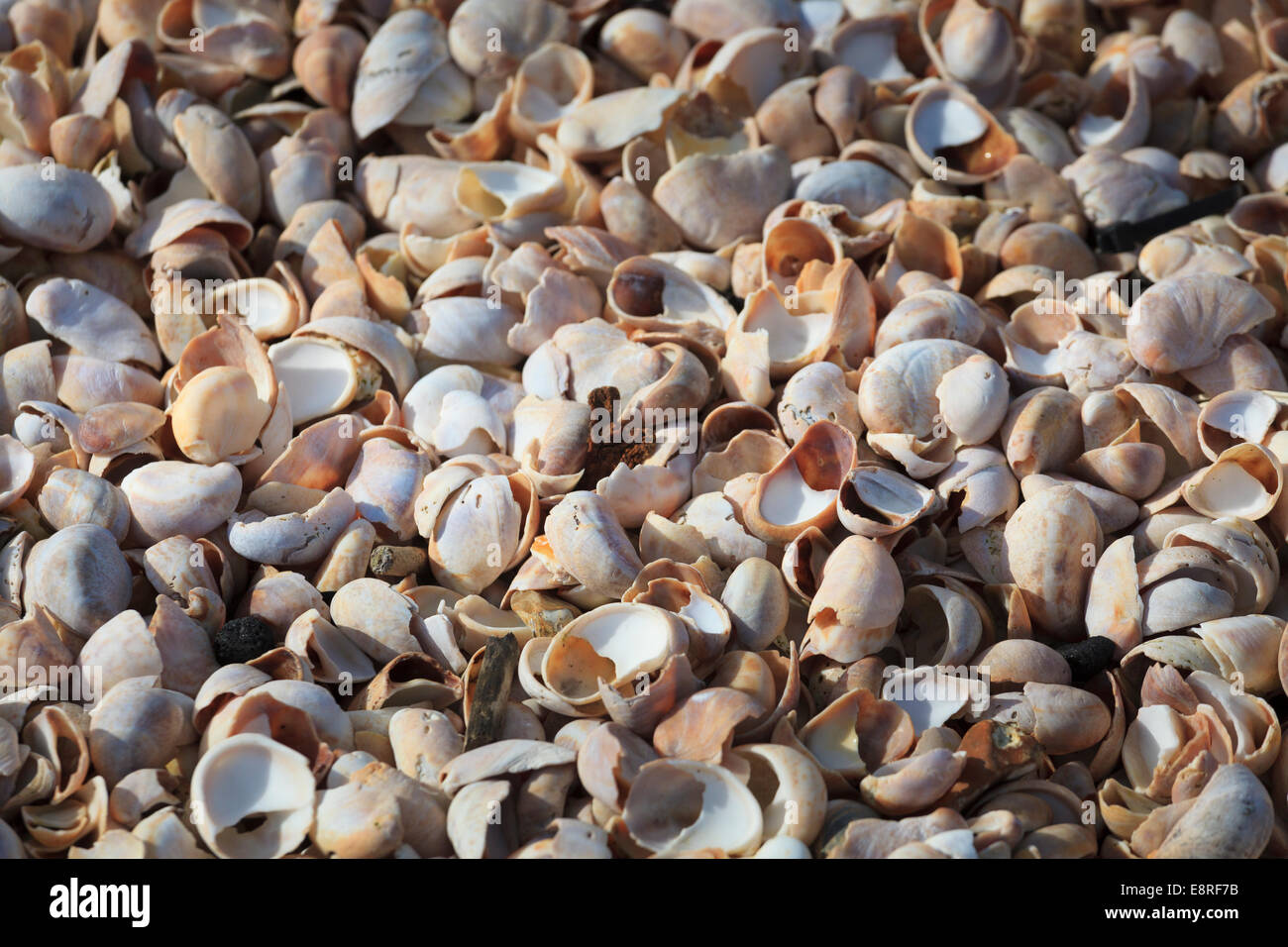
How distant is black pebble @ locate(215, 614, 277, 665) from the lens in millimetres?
1744

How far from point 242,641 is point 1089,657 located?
1.25m

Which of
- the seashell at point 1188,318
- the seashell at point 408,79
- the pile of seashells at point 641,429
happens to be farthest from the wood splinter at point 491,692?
the seashell at point 408,79

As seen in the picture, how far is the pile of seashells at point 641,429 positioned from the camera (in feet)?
5.19

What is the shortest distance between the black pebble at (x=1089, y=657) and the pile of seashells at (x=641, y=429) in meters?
0.02

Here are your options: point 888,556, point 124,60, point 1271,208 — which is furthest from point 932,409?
point 124,60

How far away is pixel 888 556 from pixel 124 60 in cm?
195

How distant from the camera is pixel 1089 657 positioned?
176cm

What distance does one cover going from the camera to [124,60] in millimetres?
2547

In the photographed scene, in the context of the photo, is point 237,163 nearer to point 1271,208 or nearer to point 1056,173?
point 1056,173

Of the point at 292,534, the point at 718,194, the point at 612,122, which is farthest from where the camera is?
the point at 612,122

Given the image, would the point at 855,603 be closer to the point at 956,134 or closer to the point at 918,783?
the point at 918,783

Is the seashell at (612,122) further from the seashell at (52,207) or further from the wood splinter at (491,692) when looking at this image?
the wood splinter at (491,692)

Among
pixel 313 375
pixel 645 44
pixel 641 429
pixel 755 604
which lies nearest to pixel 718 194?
pixel 645 44

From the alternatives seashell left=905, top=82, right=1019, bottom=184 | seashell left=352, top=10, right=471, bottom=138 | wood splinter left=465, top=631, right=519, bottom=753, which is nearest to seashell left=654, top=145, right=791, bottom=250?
seashell left=905, top=82, right=1019, bottom=184
